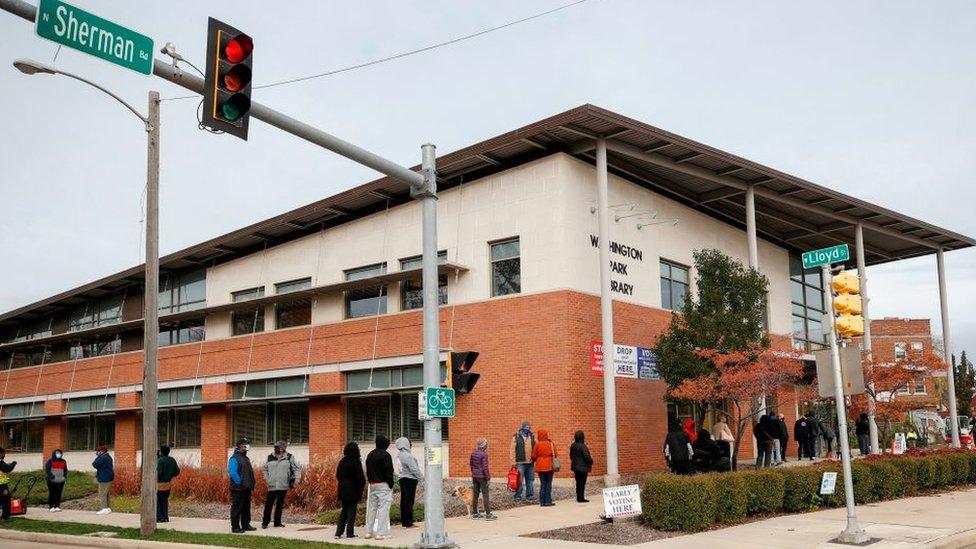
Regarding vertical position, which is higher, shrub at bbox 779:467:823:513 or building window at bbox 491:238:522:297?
building window at bbox 491:238:522:297

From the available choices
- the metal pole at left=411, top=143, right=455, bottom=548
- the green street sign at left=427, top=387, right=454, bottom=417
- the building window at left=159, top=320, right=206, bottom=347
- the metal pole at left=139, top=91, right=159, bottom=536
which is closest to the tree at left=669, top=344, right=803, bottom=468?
the green street sign at left=427, top=387, right=454, bottom=417

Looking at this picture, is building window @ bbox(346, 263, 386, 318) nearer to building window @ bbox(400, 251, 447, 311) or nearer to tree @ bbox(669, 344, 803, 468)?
building window @ bbox(400, 251, 447, 311)

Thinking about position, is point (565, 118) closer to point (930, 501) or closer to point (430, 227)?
point (430, 227)

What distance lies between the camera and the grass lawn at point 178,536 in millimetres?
14611

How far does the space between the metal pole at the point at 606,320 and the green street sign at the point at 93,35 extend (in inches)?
655

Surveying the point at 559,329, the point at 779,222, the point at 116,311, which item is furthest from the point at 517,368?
the point at 116,311

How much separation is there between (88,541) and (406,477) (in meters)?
5.96

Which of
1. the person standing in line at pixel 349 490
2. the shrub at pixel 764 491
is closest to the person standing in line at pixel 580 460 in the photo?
the shrub at pixel 764 491

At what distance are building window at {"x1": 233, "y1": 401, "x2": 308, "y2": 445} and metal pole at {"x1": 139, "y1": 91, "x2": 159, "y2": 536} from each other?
39.2 ft

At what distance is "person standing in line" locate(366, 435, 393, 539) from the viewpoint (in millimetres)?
15906

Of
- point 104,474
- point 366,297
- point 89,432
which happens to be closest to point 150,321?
point 104,474

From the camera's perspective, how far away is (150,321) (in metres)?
17.9

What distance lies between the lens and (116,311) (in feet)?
132

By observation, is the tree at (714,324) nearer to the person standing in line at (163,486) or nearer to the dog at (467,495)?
the dog at (467,495)
